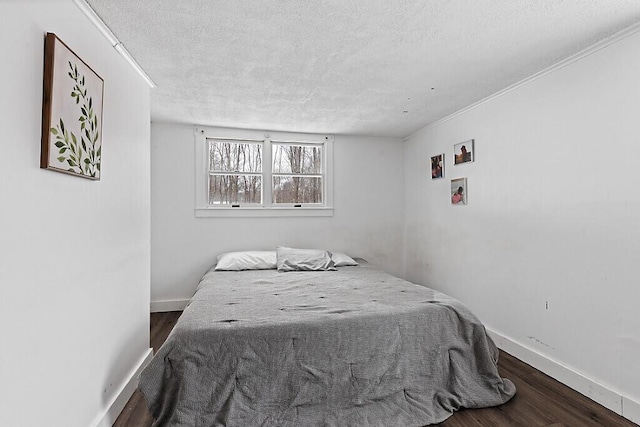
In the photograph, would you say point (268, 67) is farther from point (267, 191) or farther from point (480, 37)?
point (267, 191)

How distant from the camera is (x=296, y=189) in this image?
481 cm

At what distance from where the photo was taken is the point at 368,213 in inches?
194

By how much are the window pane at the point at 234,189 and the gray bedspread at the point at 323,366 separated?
2180 mm

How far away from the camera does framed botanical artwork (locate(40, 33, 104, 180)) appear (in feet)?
4.48

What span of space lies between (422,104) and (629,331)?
2.55 m

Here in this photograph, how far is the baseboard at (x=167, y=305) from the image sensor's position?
4160mm

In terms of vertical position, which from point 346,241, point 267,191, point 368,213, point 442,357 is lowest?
point 442,357

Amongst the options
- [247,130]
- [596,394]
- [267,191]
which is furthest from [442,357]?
[247,130]

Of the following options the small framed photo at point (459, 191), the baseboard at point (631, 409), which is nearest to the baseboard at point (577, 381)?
the baseboard at point (631, 409)

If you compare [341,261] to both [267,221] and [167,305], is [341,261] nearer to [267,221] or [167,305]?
[267,221]

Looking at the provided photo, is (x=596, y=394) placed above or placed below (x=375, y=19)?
below

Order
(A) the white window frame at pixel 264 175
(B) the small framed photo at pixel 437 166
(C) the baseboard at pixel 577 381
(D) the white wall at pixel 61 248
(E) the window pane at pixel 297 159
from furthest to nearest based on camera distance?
(E) the window pane at pixel 297 159
(A) the white window frame at pixel 264 175
(B) the small framed photo at pixel 437 166
(C) the baseboard at pixel 577 381
(D) the white wall at pixel 61 248

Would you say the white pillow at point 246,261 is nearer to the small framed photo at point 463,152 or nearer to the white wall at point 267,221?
the white wall at point 267,221

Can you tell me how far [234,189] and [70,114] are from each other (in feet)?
9.98
